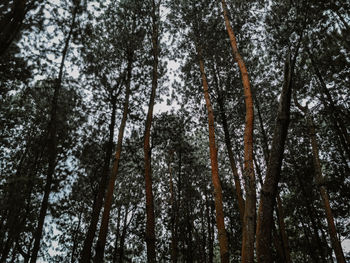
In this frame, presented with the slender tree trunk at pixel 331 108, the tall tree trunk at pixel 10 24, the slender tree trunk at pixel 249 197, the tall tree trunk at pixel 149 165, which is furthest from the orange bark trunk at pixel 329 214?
the tall tree trunk at pixel 10 24

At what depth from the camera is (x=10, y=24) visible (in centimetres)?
327

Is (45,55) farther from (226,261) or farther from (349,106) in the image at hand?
(349,106)

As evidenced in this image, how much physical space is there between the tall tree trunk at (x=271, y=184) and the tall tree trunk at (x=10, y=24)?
3.70 meters

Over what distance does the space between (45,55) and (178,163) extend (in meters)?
13.4

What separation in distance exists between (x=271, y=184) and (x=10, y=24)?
398 centimetres

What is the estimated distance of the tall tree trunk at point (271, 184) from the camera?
2068 mm

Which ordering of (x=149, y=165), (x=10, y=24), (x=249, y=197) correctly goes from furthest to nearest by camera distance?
1. (x=149, y=165)
2. (x=249, y=197)
3. (x=10, y=24)

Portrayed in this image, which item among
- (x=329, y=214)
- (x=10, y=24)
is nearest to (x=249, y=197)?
(x=10, y=24)

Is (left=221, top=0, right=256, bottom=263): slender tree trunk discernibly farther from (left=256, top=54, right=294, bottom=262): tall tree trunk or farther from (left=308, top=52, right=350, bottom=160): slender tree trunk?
(left=308, top=52, right=350, bottom=160): slender tree trunk

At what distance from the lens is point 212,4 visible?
1069 centimetres

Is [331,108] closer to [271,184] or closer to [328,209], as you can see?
[328,209]

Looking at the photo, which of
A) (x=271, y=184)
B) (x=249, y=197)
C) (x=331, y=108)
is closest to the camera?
(x=271, y=184)

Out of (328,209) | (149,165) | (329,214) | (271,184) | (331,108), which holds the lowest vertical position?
(271,184)

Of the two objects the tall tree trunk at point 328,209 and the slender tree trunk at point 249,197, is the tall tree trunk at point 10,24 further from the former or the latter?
the tall tree trunk at point 328,209
